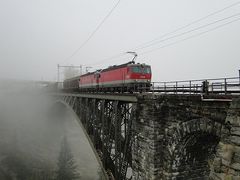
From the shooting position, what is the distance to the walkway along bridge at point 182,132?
919 cm

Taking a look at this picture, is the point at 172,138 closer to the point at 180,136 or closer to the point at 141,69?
the point at 180,136

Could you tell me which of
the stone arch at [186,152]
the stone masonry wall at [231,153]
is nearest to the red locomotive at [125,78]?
the stone arch at [186,152]

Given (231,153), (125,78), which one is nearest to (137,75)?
(125,78)

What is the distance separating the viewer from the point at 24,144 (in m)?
54.5

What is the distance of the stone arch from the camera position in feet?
43.2

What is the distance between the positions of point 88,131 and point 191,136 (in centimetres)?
1596

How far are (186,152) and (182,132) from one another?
5.40ft

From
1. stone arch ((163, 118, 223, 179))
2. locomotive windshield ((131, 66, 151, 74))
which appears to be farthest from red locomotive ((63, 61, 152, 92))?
stone arch ((163, 118, 223, 179))

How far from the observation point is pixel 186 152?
14016 mm

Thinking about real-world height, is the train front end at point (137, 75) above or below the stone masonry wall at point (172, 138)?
above

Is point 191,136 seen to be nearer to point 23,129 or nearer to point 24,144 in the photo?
point 24,144

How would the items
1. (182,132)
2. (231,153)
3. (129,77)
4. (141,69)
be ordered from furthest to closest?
1. (141,69)
2. (129,77)
3. (182,132)
4. (231,153)

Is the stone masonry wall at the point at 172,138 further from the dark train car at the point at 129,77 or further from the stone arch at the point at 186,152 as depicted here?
the dark train car at the point at 129,77

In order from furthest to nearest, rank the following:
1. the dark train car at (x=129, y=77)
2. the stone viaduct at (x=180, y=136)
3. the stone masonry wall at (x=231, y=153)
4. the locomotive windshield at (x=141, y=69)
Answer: the locomotive windshield at (x=141, y=69), the dark train car at (x=129, y=77), the stone viaduct at (x=180, y=136), the stone masonry wall at (x=231, y=153)
